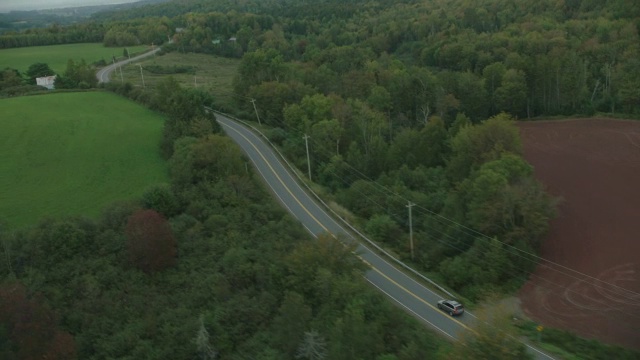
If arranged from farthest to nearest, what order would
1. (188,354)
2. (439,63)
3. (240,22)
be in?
(240,22) → (439,63) → (188,354)

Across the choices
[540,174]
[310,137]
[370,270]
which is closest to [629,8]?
[540,174]

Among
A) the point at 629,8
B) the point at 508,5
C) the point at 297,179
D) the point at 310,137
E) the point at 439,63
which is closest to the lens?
the point at 297,179

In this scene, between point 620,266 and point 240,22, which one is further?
point 240,22

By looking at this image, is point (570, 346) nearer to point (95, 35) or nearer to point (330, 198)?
point (330, 198)

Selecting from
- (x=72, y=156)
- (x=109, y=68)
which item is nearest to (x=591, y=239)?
(x=72, y=156)

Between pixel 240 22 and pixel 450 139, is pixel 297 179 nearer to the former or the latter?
pixel 450 139

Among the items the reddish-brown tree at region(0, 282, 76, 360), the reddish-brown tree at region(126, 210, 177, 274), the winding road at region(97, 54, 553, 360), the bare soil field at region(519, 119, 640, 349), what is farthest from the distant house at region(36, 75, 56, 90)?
the bare soil field at region(519, 119, 640, 349)

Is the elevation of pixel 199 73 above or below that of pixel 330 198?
above
